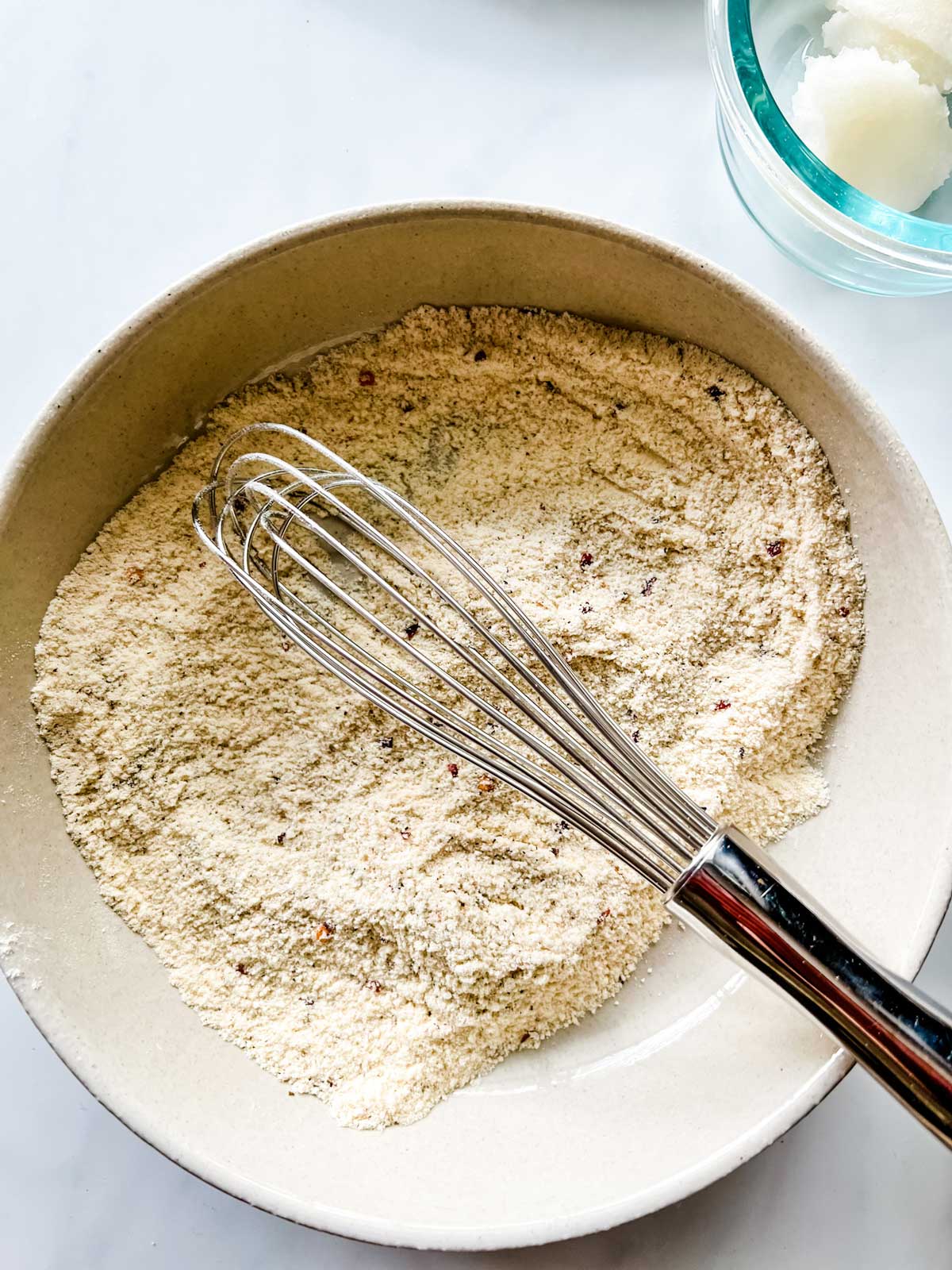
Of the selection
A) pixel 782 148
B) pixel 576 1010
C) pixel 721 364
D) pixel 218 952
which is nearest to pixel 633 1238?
pixel 576 1010

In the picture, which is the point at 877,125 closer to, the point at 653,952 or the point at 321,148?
the point at 321,148

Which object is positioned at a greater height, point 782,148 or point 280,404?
point 782,148

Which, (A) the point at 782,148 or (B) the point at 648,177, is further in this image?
(B) the point at 648,177

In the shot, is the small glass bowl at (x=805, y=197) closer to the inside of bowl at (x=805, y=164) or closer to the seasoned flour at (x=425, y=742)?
the inside of bowl at (x=805, y=164)

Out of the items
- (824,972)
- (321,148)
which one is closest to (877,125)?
(321,148)

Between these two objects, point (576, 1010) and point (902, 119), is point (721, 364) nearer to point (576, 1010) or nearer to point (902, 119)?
point (902, 119)

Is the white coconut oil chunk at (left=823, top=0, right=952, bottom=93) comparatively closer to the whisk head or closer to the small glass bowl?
the small glass bowl

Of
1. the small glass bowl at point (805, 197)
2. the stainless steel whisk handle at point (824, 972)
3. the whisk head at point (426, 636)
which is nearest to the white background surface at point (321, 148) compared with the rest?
the small glass bowl at point (805, 197)
